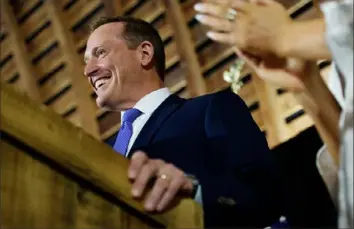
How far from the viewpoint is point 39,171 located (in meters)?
0.91

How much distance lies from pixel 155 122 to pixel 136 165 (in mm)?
445

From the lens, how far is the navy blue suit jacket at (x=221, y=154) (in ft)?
4.28

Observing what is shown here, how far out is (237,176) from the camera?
52.7 inches

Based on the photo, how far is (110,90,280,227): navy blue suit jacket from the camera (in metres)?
1.31

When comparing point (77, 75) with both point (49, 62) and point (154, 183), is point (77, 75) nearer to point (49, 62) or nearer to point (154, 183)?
point (49, 62)

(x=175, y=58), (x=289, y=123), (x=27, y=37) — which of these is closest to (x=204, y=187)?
(x=289, y=123)

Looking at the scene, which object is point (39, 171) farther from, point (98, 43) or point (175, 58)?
point (175, 58)

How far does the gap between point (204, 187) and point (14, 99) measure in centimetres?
48

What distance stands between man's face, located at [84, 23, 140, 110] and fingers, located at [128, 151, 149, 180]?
64 centimetres

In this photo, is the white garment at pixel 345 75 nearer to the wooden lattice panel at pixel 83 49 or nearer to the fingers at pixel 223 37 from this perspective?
the fingers at pixel 223 37

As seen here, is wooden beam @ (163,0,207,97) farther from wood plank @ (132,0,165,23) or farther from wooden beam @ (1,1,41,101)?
wooden beam @ (1,1,41,101)

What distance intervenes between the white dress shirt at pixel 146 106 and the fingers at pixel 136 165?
0.44 meters

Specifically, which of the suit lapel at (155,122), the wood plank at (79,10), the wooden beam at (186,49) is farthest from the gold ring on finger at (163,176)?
the wood plank at (79,10)

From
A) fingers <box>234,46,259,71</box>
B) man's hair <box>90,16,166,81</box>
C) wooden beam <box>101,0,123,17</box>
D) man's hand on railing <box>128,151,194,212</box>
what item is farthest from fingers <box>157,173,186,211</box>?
wooden beam <box>101,0,123,17</box>
